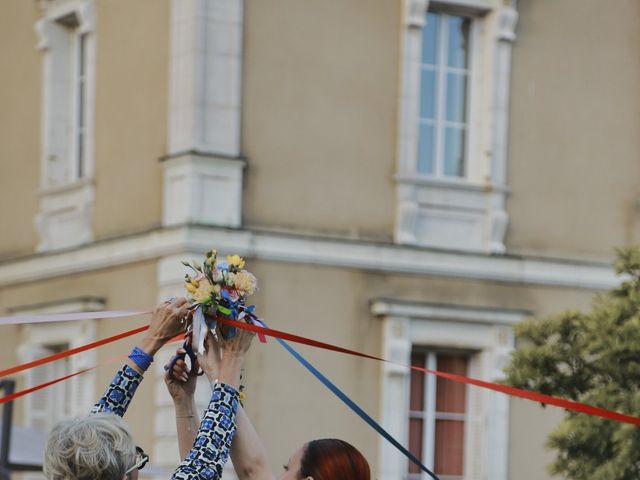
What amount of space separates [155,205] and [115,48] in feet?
5.99

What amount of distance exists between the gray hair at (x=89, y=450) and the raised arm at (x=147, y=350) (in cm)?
56

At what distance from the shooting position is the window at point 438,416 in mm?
17234

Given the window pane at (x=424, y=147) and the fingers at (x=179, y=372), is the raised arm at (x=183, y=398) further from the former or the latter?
the window pane at (x=424, y=147)

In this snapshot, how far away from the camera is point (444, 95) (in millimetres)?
17656

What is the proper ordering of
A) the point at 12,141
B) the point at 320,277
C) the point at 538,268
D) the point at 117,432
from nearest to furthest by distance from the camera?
1. the point at 117,432
2. the point at 320,277
3. the point at 538,268
4. the point at 12,141

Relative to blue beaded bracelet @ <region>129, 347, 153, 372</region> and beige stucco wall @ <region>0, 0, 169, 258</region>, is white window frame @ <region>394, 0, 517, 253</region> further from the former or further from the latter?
blue beaded bracelet @ <region>129, 347, 153, 372</region>

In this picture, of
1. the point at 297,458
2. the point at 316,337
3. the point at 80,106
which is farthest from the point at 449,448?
the point at 297,458

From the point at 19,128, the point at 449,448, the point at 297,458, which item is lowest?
the point at 449,448

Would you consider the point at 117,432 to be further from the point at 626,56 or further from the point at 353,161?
the point at 626,56

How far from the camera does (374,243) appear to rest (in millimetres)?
16875

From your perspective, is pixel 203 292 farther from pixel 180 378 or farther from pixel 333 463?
pixel 333 463

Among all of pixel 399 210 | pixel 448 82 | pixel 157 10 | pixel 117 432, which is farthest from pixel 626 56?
pixel 117 432

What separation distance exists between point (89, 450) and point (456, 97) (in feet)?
44.9

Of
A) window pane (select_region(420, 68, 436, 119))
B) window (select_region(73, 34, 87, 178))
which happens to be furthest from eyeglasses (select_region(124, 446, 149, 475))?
Answer: window (select_region(73, 34, 87, 178))
